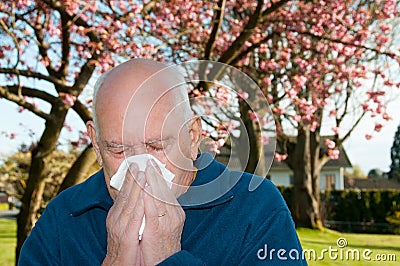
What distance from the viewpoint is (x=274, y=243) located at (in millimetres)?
1583

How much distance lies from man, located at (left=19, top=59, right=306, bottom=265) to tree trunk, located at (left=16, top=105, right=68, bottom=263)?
4.88 meters

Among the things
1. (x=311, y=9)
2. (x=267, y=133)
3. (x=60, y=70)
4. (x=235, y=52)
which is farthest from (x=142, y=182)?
(x=311, y=9)

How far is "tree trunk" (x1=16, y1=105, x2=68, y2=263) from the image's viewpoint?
6578 millimetres

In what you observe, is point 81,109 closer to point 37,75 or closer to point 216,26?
point 37,75

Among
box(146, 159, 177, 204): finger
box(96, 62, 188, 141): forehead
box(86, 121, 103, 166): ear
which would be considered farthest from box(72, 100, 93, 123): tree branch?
box(146, 159, 177, 204): finger

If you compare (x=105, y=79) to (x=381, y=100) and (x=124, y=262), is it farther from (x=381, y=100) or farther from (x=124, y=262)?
(x=381, y=100)

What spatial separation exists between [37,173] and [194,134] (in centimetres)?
545

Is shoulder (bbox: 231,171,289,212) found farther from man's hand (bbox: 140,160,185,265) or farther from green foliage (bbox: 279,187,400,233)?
green foliage (bbox: 279,187,400,233)

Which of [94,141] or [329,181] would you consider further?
[329,181]

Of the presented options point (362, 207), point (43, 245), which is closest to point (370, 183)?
point (362, 207)

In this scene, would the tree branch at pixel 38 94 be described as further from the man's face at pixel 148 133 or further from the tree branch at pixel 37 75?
the man's face at pixel 148 133

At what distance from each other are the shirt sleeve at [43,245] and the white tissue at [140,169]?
14.9 inches

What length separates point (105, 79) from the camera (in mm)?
1603

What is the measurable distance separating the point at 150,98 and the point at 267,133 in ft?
1.48
